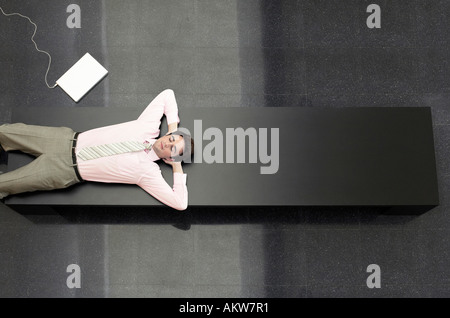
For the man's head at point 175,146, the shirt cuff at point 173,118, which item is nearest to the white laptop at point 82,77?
the shirt cuff at point 173,118

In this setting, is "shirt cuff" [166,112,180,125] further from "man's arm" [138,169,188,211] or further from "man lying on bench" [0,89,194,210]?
"man's arm" [138,169,188,211]

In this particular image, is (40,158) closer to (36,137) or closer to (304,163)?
(36,137)

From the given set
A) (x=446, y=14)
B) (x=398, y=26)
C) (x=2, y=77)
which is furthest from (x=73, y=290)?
(x=446, y=14)

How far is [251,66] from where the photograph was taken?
355 centimetres

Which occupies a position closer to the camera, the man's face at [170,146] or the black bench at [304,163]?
the man's face at [170,146]

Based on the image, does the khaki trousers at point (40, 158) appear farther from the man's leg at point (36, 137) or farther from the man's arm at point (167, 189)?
the man's arm at point (167, 189)

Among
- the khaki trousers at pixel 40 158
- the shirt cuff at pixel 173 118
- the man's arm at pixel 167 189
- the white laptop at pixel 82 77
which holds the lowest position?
the man's arm at pixel 167 189

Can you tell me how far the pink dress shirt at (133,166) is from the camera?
9.18 ft

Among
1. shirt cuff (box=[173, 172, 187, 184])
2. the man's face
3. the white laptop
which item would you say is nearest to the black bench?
shirt cuff (box=[173, 172, 187, 184])

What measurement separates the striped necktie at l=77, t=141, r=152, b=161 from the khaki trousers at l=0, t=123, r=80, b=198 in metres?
0.12

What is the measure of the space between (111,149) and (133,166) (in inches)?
7.7

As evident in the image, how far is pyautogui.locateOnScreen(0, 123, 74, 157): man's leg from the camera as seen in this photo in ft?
9.36

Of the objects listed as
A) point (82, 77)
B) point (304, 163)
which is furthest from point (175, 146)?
point (82, 77)

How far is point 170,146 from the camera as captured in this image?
2727 millimetres
